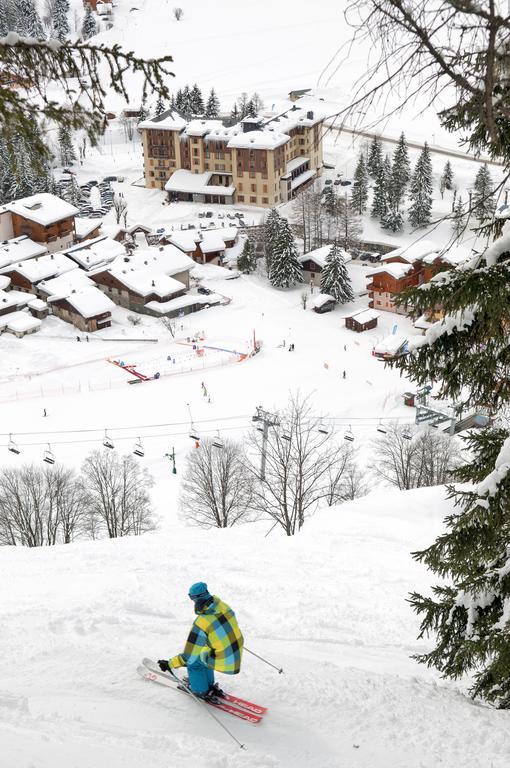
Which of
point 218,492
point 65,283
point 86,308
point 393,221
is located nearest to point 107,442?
point 218,492

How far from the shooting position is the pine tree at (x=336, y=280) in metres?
51.0

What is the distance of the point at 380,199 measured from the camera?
64.2 meters

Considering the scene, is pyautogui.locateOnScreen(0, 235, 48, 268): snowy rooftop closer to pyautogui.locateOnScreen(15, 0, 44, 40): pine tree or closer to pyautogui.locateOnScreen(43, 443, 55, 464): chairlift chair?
pyautogui.locateOnScreen(43, 443, 55, 464): chairlift chair

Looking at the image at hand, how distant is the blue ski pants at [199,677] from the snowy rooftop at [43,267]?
47237mm

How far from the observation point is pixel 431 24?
164 inches

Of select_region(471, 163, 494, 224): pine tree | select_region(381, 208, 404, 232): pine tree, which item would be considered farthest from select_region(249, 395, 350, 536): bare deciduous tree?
select_region(381, 208, 404, 232): pine tree

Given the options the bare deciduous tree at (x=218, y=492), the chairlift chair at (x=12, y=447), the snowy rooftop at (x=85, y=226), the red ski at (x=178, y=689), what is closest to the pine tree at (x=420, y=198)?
the snowy rooftop at (x=85, y=226)

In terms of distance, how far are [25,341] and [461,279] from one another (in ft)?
137

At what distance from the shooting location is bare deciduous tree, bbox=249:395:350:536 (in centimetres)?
2247

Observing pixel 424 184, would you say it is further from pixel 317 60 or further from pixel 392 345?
pixel 317 60

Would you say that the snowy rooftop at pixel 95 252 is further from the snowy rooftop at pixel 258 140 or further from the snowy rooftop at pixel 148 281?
the snowy rooftop at pixel 258 140

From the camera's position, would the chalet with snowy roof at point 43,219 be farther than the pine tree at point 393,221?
No

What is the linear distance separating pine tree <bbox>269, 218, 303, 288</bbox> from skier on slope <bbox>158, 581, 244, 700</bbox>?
1842 inches

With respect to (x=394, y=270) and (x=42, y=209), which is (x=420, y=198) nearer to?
(x=394, y=270)
